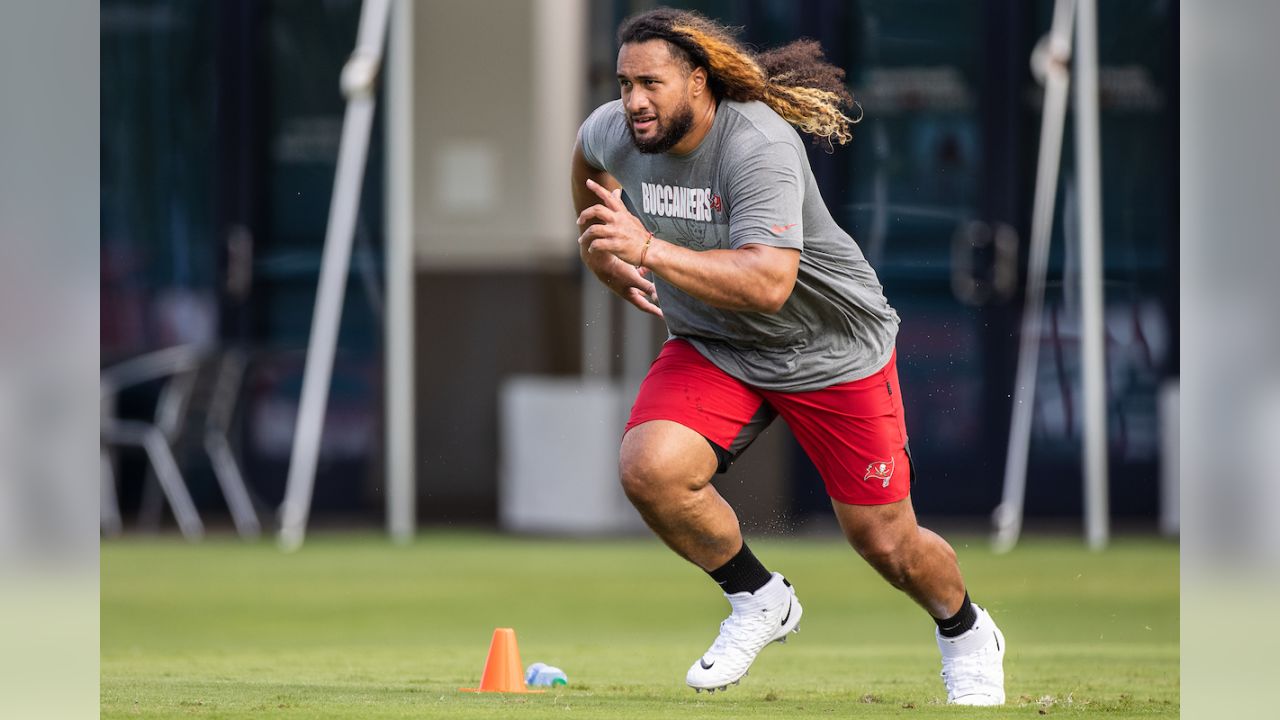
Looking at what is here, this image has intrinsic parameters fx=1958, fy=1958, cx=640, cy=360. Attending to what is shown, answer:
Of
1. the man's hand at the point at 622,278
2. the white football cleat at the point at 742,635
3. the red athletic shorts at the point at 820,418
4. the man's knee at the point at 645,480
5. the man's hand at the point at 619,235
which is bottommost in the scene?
the white football cleat at the point at 742,635

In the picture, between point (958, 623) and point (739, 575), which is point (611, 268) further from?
point (958, 623)

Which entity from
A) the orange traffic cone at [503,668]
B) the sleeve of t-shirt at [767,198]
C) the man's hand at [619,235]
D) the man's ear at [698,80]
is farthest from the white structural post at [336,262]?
the man's hand at [619,235]

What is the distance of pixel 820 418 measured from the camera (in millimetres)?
5020

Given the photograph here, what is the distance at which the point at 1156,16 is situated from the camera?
1067 centimetres

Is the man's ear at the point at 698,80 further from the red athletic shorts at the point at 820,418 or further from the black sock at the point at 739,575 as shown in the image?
the black sock at the point at 739,575

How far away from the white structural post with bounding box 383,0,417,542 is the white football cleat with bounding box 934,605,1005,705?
5798mm

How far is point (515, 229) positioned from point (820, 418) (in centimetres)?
621

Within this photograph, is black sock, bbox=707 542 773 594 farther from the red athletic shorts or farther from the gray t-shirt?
the gray t-shirt

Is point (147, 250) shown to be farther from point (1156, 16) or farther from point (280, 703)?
point (280, 703)

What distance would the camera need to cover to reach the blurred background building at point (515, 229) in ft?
34.5

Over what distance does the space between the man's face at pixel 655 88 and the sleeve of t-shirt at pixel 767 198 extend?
19 centimetres

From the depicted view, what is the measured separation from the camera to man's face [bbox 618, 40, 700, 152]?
15.3ft

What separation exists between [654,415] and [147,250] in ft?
24.3

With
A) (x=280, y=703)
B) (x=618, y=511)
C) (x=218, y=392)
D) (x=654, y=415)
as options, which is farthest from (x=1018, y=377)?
(x=280, y=703)
